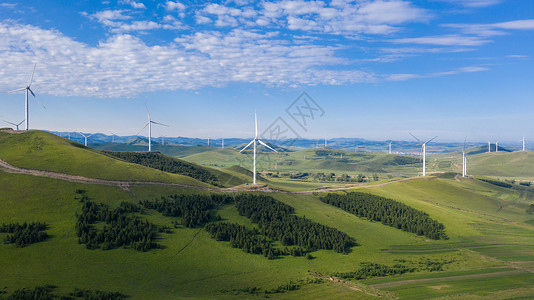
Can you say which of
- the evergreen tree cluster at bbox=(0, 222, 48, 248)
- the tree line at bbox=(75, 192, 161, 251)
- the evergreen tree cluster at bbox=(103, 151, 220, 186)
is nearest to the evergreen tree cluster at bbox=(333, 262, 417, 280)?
the tree line at bbox=(75, 192, 161, 251)

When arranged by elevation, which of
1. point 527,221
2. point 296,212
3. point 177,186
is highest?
point 177,186

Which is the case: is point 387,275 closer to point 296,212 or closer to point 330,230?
point 330,230

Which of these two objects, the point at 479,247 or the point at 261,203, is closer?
the point at 479,247

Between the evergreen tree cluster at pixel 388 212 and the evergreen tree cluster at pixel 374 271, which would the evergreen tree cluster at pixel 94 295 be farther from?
the evergreen tree cluster at pixel 388 212

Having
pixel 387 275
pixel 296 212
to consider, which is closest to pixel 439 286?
pixel 387 275

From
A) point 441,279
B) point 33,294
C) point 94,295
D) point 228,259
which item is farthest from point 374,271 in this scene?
point 33,294

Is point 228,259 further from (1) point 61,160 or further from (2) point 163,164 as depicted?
(2) point 163,164

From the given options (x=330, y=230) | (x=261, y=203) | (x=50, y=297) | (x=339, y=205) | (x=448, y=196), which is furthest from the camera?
(x=448, y=196)

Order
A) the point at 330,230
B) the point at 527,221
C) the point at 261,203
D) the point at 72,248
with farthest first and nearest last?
the point at 527,221, the point at 261,203, the point at 330,230, the point at 72,248
